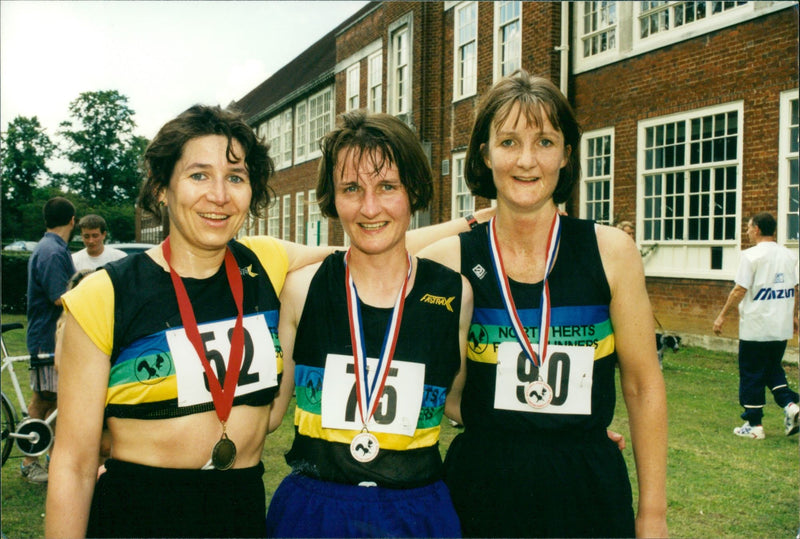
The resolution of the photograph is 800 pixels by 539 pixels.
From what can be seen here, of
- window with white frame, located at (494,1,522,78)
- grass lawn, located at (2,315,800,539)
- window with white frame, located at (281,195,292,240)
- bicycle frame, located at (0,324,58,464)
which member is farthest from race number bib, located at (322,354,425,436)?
window with white frame, located at (281,195,292,240)

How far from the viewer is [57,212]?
6820mm

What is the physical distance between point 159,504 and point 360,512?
0.63 m

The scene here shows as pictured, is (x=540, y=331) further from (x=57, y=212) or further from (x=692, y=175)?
(x=692, y=175)

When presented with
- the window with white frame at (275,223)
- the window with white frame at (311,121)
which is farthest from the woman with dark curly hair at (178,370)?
the window with white frame at (275,223)

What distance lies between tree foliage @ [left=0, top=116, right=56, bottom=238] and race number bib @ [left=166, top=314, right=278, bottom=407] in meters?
22.1

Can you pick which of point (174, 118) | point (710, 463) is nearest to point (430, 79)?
point (710, 463)

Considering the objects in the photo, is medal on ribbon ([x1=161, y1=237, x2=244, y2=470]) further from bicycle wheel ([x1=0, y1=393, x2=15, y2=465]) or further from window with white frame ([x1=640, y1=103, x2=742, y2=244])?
window with white frame ([x1=640, y1=103, x2=742, y2=244])

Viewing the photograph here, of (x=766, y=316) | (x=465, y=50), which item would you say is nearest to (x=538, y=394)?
(x=766, y=316)

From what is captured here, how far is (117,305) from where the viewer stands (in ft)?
6.95

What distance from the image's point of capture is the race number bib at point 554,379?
7.63 ft

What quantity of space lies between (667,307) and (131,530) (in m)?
12.9

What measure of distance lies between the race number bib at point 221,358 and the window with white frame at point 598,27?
1416 cm

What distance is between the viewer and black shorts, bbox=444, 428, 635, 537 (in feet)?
7.50

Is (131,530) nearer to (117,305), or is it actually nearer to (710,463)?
(117,305)
